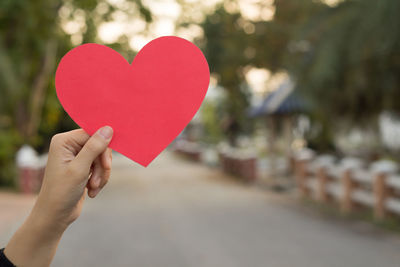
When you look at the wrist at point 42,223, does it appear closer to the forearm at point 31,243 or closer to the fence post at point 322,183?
the forearm at point 31,243

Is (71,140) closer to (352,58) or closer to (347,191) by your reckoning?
(352,58)

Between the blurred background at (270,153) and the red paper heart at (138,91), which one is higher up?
the red paper heart at (138,91)

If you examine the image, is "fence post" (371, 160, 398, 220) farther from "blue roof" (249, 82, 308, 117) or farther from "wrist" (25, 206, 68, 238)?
"wrist" (25, 206, 68, 238)

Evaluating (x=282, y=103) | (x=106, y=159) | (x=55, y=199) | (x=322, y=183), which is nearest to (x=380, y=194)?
(x=322, y=183)

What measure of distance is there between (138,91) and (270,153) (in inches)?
616

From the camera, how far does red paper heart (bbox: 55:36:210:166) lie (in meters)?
1.36

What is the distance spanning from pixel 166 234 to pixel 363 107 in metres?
4.32

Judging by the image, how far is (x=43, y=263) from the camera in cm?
127

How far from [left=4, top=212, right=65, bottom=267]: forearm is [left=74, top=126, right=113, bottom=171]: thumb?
0.19 meters

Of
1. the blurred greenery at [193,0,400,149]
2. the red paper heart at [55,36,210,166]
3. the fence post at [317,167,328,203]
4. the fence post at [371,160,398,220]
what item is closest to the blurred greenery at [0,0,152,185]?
the blurred greenery at [193,0,400,149]

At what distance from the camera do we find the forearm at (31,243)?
4.08 ft

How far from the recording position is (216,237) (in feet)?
24.4

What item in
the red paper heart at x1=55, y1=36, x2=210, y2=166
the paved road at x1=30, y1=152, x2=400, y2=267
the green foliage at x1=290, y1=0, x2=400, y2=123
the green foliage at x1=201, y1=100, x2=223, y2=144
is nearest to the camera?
the red paper heart at x1=55, y1=36, x2=210, y2=166

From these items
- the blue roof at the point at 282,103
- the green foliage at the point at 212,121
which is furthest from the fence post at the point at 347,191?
the green foliage at the point at 212,121
